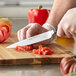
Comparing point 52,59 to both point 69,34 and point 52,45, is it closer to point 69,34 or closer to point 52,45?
point 69,34

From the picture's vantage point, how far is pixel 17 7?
370 cm

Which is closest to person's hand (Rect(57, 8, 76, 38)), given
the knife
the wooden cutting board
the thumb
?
the wooden cutting board

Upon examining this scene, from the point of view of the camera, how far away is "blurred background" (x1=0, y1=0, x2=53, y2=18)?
3.70 meters

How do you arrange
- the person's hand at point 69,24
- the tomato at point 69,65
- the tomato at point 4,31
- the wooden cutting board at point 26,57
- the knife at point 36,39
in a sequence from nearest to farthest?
the tomato at point 69,65 → the person's hand at point 69,24 → the wooden cutting board at point 26,57 → the knife at point 36,39 → the tomato at point 4,31

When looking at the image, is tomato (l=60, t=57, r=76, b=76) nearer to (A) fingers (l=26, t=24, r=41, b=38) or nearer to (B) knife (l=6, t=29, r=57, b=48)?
(B) knife (l=6, t=29, r=57, b=48)

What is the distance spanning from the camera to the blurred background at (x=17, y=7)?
3.70 metres

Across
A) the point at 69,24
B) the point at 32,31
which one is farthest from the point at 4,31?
the point at 69,24

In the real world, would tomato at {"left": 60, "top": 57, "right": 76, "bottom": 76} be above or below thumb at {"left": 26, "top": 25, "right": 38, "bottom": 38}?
above

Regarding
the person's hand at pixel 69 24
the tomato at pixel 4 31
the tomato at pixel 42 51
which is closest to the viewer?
the person's hand at pixel 69 24

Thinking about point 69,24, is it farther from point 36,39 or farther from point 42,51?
point 36,39

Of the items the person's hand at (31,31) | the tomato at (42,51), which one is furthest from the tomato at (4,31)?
the tomato at (42,51)

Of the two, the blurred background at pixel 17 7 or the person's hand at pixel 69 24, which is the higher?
the person's hand at pixel 69 24

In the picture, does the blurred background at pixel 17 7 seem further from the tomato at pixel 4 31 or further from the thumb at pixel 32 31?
the thumb at pixel 32 31

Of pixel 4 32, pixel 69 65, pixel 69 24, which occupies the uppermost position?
pixel 69 24
